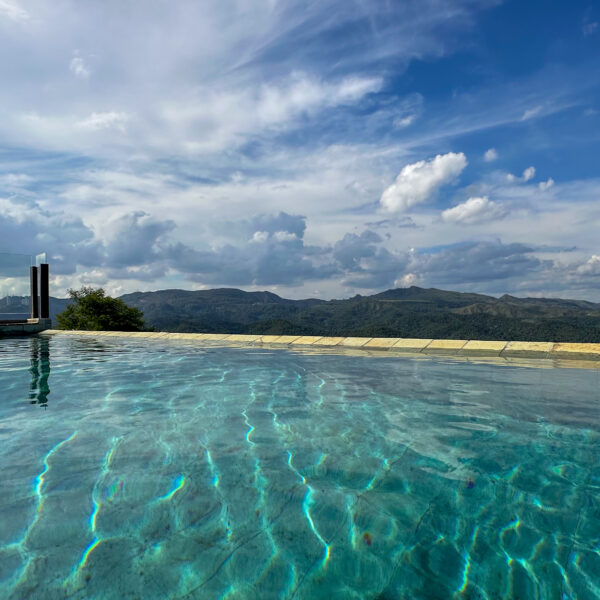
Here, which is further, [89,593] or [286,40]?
[286,40]

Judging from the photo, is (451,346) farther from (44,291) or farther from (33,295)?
(33,295)

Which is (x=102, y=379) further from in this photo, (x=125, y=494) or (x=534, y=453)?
(x=534, y=453)

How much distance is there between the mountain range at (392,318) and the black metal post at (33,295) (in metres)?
0.46

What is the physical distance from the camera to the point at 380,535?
220 cm

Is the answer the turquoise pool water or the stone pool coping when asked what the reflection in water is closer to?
the turquoise pool water

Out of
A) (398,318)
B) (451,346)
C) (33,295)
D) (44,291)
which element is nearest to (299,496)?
(451,346)

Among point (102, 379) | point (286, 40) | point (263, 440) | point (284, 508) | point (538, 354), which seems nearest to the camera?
point (284, 508)

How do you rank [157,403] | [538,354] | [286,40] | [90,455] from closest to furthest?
[90,455], [157,403], [538,354], [286,40]

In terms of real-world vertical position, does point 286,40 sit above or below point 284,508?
above

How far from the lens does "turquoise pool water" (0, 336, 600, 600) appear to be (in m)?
1.86

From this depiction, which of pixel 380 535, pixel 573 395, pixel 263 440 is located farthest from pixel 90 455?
pixel 573 395

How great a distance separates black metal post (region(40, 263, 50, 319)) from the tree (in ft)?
24.0

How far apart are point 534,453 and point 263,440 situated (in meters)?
2.17

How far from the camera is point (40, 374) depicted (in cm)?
690
